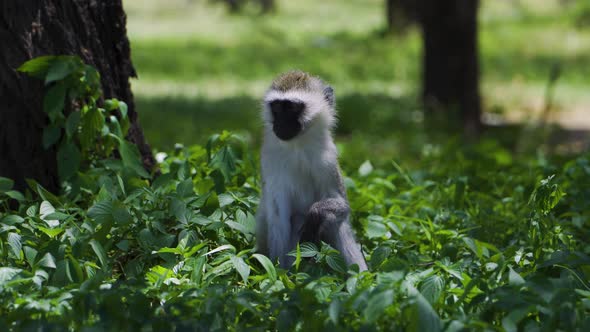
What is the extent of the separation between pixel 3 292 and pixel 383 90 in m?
9.69

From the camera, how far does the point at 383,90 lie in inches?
475

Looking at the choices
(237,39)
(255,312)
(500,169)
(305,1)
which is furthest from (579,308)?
(305,1)

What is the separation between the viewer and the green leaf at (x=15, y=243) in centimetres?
321

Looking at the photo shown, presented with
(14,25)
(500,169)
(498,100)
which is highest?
(14,25)

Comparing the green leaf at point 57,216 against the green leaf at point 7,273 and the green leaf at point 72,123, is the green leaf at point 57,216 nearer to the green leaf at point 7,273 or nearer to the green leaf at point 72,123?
the green leaf at point 7,273

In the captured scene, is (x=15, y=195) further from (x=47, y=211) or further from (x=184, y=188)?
(x=184, y=188)

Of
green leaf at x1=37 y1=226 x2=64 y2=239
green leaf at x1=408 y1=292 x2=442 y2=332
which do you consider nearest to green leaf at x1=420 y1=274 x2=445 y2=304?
green leaf at x1=408 y1=292 x2=442 y2=332

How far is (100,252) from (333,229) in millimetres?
1088

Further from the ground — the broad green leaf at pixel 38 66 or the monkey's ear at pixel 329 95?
the broad green leaf at pixel 38 66

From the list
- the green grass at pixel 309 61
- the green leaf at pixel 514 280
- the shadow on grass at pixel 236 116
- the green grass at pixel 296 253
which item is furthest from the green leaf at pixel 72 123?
the shadow on grass at pixel 236 116

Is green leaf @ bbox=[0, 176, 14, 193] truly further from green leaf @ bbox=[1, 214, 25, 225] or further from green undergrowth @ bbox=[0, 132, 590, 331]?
green leaf @ bbox=[1, 214, 25, 225]

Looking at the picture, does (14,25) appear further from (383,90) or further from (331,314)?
(383,90)

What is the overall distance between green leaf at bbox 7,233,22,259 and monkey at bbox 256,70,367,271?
1.10 meters

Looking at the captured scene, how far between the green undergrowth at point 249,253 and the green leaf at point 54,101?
11mm
